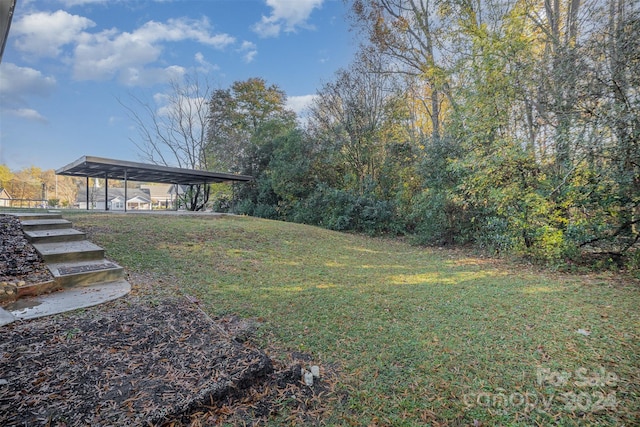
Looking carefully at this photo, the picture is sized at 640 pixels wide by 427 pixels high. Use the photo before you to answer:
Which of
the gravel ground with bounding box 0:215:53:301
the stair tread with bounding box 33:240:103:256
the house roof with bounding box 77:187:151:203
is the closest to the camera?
the gravel ground with bounding box 0:215:53:301

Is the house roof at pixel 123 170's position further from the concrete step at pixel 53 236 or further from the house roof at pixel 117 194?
the house roof at pixel 117 194

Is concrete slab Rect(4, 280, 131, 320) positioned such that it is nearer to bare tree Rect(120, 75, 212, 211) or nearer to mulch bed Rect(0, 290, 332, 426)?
mulch bed Rect(0, 290, 332, 426)

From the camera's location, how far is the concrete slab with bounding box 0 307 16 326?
7.33ft

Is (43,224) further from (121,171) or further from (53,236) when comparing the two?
(121,171)

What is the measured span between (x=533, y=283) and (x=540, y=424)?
3.39m

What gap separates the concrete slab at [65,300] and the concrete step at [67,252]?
2.64ft

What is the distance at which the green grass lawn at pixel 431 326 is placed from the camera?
68.3 inches

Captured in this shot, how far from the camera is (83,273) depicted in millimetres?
3254

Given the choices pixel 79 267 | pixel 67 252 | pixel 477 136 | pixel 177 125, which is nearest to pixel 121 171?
pixel 67 252

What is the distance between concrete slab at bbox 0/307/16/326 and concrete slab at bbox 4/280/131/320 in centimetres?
2

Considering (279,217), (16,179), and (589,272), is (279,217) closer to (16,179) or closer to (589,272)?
(589,272)

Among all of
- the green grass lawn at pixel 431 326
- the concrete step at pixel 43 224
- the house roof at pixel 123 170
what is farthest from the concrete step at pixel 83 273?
the house roof at pixel 123 170

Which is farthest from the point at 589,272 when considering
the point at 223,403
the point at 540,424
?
the point at 223,403

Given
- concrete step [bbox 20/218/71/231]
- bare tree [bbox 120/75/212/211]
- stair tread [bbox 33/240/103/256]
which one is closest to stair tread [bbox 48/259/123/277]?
stair tread [bbox 33/240/103/256]
